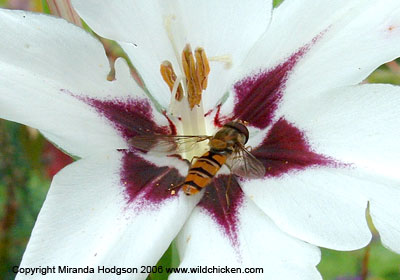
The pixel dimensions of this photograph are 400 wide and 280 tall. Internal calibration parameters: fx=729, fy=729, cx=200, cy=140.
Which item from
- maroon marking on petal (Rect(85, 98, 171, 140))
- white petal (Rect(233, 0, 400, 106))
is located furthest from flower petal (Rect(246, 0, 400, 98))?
maroon marking on petal (Rect(85, 98, 171, 140))

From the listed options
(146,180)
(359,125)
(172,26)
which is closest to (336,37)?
(359,125)

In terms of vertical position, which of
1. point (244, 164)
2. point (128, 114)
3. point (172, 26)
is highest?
point (172, 26)

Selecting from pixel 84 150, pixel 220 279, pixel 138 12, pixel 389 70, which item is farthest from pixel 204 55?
pixel 389 70

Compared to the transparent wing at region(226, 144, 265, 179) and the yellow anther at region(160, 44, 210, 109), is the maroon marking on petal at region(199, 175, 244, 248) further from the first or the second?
the yellow anther at region(160, 44, 210, 109)

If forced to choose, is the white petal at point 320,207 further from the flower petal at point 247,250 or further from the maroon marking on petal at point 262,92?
the maroon marking on petal at point 262,92

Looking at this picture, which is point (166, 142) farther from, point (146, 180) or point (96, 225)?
point (96, 225)

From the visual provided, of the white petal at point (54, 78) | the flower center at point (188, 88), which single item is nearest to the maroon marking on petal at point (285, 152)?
the flower center at point (188, 88)
